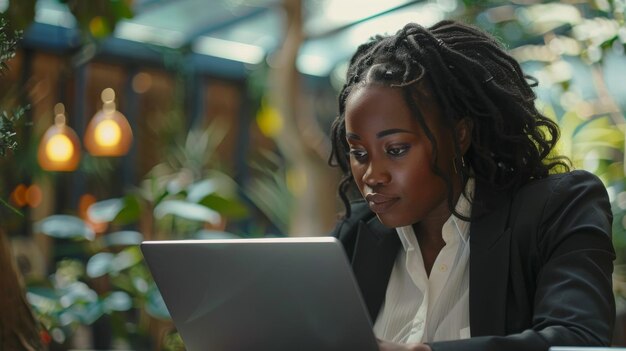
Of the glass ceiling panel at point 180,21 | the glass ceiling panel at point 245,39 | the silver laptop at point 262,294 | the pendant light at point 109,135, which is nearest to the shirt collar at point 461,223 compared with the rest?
the silver laptop at point 262,294

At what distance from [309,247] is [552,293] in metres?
0.51

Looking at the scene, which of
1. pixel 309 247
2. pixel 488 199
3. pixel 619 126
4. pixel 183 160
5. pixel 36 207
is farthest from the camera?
pixel 36 207

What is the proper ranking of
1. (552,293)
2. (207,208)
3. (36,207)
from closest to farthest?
1. (552,293)
2. (207,208)
3. (36,207)

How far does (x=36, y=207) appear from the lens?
9672 millimetres

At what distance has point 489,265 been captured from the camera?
1.88 metres

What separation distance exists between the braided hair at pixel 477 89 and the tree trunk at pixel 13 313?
31.7 inches

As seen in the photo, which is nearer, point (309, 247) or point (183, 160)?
point (309, 247)

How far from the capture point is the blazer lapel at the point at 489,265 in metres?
1.84

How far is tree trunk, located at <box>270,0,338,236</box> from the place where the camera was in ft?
20.5

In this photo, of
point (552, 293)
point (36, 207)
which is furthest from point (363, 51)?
point (36, 207)

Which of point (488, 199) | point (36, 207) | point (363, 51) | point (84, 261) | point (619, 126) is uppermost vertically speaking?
point (363, 51)

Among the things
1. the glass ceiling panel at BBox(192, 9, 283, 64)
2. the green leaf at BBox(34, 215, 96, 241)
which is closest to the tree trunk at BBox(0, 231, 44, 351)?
the green leaf at BBox(34, 215, 96, 241)

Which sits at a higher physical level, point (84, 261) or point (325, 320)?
point (325, 320)

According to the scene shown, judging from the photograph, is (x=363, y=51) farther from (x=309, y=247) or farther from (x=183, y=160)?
(x=183, y=160)
